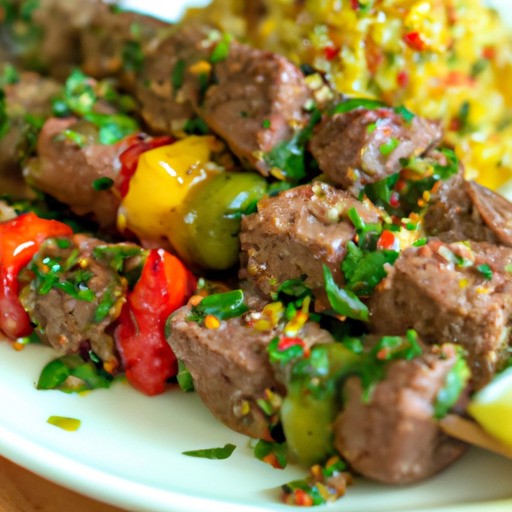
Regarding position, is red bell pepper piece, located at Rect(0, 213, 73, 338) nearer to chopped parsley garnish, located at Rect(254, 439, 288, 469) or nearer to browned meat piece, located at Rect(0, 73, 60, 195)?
browned meat piece, located at Rect(0, 73, 60, 195)

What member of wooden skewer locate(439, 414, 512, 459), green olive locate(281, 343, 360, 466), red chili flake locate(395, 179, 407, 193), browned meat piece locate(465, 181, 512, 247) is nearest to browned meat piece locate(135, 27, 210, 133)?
red chili flake locate(395, 179, 407, 193)

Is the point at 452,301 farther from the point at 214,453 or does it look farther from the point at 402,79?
the point at 402,79

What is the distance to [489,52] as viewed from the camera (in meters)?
3.43

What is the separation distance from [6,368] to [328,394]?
4.44 feet

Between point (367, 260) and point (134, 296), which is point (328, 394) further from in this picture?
point (134, 296)

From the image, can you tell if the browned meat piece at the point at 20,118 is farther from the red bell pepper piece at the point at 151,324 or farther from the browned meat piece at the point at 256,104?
the red bell pepper piece at the point at 151,324

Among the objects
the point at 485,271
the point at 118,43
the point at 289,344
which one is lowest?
the point at 289,344

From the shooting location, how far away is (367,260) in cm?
216

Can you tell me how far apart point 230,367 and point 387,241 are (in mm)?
738

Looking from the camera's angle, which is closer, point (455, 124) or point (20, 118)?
point (20, 118)

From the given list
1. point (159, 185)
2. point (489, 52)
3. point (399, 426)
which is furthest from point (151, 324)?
point (489, 52)

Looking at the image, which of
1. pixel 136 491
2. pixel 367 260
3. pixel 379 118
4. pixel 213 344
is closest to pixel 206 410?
pixel 213 344

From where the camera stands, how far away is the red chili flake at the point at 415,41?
297cm

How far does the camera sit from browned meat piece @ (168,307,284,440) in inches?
79.0
